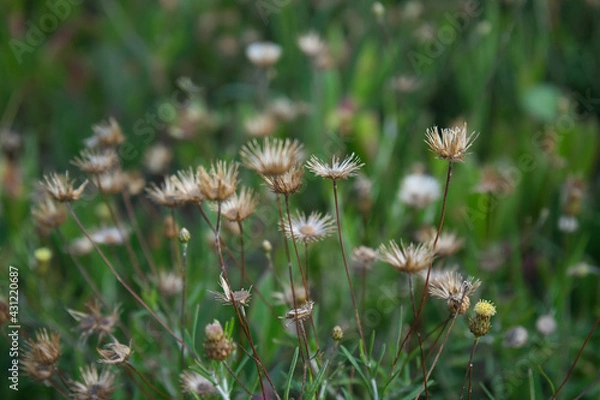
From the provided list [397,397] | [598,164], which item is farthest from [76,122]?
[598,164]

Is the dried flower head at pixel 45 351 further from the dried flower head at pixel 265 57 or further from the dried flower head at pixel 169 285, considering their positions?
the dried flower head at pixel 265 57

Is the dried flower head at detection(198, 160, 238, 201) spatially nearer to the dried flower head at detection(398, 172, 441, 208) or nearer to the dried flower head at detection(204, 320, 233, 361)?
the dried flower head at detection(204, 320, 233, 361)

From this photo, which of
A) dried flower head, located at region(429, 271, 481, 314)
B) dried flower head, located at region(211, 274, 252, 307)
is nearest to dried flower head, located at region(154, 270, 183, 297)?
dried flower head, located at region(211, 274, 252, 307)

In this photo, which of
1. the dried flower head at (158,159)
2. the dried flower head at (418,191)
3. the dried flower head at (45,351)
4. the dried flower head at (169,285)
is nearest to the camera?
the dried flower head at (45,351)

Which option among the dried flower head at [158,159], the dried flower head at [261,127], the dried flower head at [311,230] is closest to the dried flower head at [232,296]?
the dried flower head at [311,230]

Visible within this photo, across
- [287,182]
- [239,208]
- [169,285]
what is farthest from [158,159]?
[287,182]

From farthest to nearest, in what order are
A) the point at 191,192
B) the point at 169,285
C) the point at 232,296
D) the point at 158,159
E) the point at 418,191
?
1. the point at 158,159
2. the point at 418,191
3. the point at 169,285
4. the point at 191,192
5. the point at 232,296

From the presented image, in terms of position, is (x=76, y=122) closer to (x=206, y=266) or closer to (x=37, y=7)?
(x=37, y=7)

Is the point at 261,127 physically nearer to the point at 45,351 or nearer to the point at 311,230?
the point at 311,230
